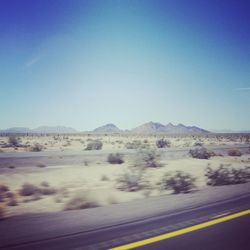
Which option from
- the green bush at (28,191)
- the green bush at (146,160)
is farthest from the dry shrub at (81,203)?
the green bush at (146,160)

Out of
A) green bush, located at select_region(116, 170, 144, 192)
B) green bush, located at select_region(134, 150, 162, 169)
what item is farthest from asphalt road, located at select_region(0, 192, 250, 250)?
green bush, located at select_region(134, 150, 162, 169)

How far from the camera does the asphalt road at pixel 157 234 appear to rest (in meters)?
5.40

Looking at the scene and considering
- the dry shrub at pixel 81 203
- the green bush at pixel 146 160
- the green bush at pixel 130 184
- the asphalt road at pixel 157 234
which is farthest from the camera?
the green bush at pixel 146 160

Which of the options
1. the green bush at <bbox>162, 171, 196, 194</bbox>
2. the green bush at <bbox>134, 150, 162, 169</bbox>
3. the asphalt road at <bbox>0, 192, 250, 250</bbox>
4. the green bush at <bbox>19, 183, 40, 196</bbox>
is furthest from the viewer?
the green bush at <bbox>134, 150, 162, 169</bbox>

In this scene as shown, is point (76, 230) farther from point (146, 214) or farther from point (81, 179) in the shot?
point (81, 179)

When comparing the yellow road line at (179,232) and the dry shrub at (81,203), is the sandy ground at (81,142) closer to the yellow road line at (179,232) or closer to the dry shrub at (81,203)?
the dry shrub at (81,203)

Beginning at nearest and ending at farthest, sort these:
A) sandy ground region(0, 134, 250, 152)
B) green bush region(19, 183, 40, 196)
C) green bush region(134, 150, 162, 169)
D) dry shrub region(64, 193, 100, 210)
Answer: dry shrub region(64, 193, 100, 210) < green bush region(19, 183, 40, 196) < green bush region(134, 150, 162, 169) < sandy ground region(0, 134, 250, 152)

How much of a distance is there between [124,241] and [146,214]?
6.96ft

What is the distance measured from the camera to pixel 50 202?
36.0 ft

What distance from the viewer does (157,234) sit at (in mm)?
6047

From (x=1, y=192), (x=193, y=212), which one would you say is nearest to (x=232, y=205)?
(x=193, y=212)

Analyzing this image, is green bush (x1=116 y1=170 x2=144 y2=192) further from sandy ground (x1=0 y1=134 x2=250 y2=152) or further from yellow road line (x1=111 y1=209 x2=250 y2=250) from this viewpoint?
sandy ground (x1=0 y1=134 x2=250 y2=152)

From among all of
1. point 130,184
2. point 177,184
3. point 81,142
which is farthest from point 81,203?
point 81,142

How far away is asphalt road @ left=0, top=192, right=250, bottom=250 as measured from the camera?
213 inches
